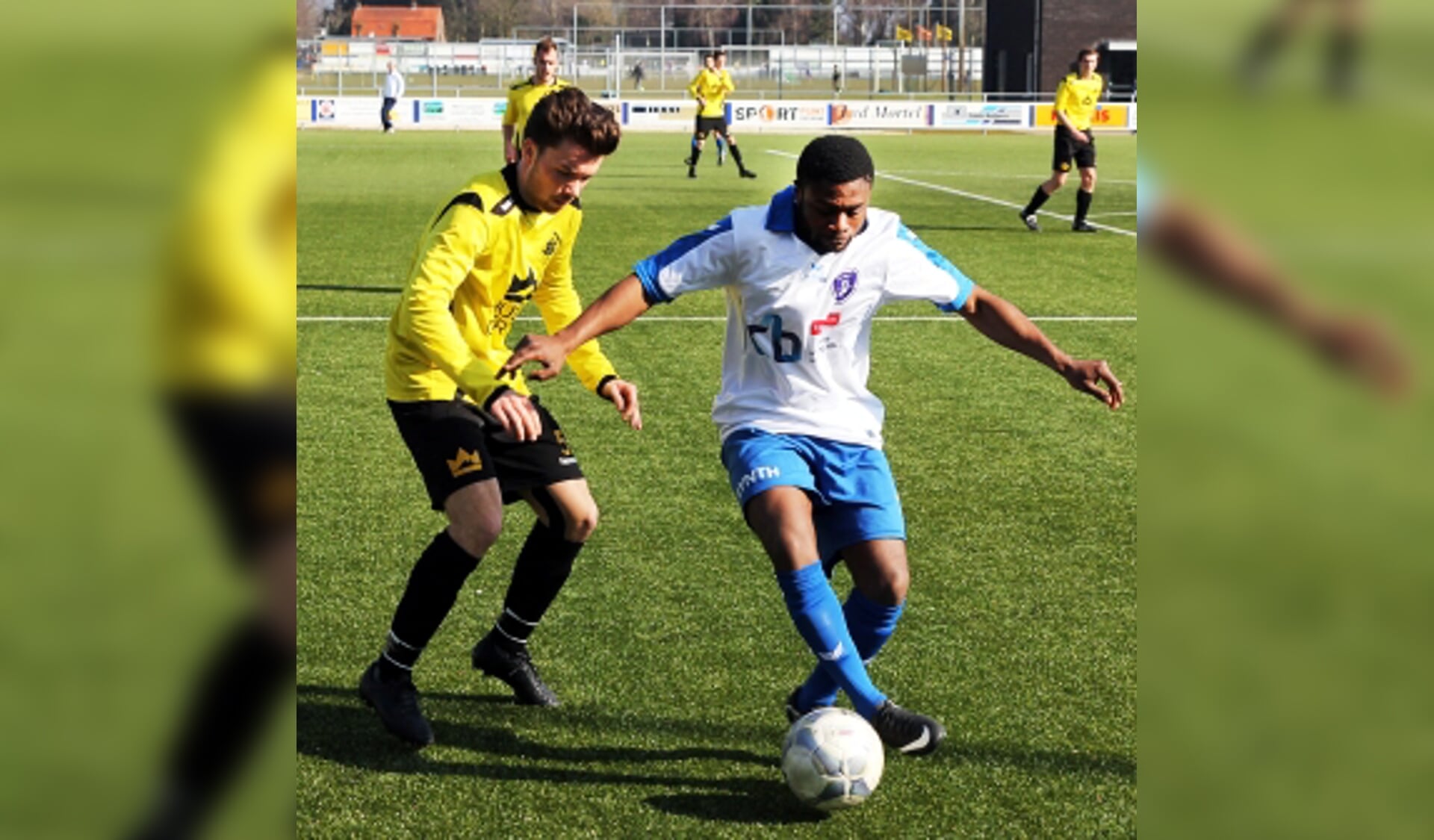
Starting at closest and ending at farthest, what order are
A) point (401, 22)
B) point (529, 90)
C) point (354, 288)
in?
point (354, 288), point (529, 90), point (401, 22)

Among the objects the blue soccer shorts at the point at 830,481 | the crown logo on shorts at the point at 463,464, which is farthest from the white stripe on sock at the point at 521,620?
the blue soccer shorts at the point at 830,481

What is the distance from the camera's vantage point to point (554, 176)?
445 centimetres

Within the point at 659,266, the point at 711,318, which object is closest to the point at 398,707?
the point at 659,266

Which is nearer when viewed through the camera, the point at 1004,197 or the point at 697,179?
the point at 1004,197

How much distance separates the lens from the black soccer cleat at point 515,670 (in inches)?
190

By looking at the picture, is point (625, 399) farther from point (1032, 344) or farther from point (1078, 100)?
point (1078, 100)

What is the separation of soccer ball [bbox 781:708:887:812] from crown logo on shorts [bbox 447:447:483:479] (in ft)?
3.84

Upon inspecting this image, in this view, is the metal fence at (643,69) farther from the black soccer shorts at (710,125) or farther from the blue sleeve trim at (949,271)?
the blue sleeve trim at (949,271)

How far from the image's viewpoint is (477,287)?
4.61 metres

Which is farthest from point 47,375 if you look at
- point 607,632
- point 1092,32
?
point 1092,32

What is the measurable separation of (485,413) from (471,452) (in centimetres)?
24

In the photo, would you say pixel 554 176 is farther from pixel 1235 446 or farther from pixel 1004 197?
pixel 1004 197

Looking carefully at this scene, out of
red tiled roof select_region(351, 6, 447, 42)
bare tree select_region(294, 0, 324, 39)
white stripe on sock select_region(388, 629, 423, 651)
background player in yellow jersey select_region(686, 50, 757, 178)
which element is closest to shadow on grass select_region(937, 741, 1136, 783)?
white stripe on sock select_region(388, 629, 423, 651)

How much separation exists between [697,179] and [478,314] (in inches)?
909
